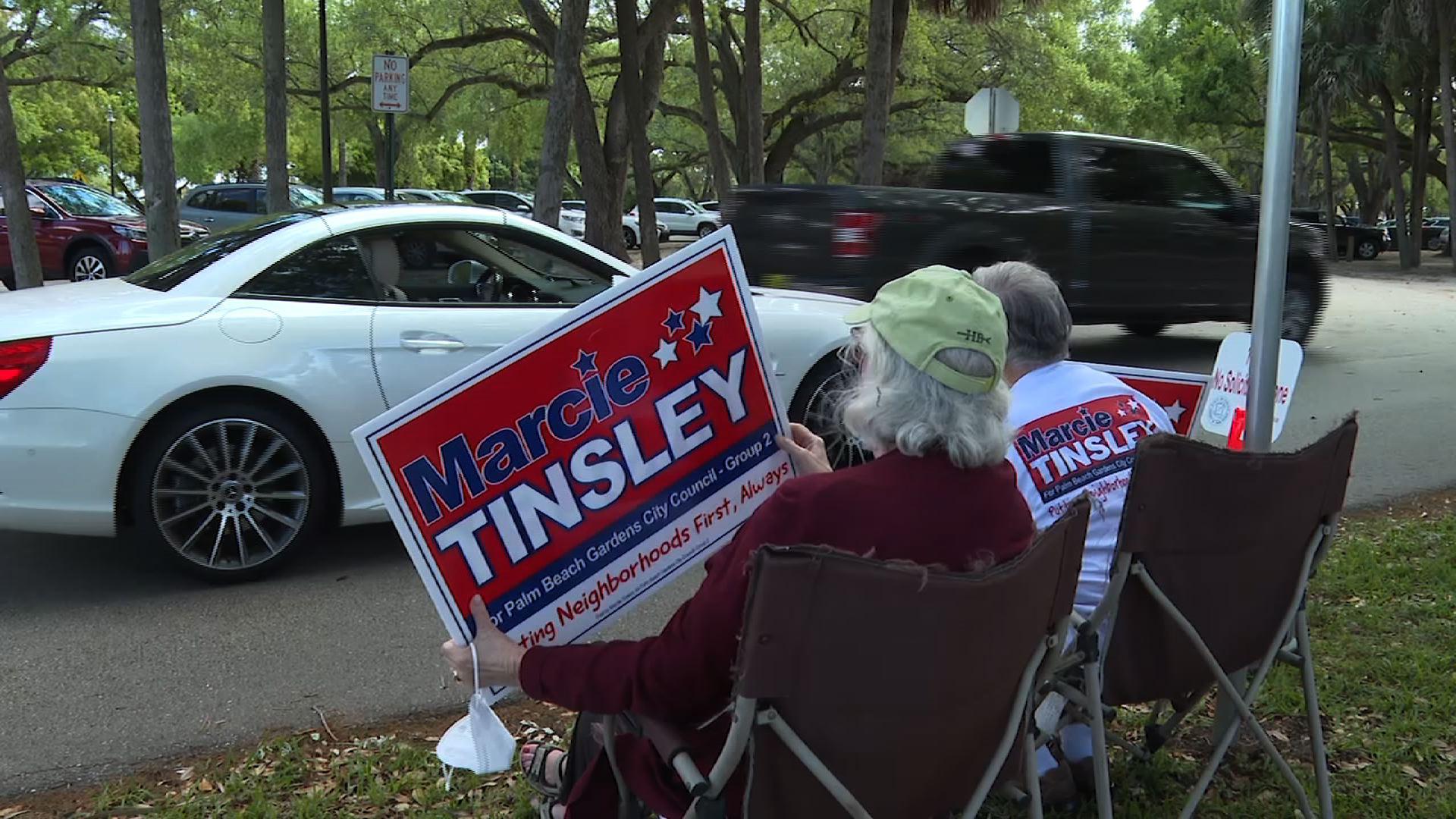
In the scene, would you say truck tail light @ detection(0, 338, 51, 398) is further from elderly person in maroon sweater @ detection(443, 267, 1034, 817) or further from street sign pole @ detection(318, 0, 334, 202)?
street sign pole @ detection(318, 0, 334, 202)

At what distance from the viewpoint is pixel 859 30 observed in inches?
968

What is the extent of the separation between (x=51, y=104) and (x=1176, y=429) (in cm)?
3915

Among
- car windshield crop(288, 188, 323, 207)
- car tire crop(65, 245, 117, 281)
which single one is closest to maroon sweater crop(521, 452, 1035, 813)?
car tire crop(65, 245, 117, 281)

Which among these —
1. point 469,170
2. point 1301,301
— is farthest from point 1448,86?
point 469,170

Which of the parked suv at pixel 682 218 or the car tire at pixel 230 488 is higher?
the parked suv at pixel 682 218

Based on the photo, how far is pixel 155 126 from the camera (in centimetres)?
982

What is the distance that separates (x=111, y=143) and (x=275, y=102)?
48.5 m

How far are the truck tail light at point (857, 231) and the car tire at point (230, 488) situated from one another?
4.64 m

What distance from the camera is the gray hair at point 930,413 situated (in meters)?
1.95

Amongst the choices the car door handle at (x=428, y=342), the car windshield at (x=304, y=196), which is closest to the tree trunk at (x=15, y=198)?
the car door handle at (x=428, y=342)

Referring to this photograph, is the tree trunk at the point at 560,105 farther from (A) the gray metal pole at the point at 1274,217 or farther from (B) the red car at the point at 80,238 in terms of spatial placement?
(A) the gray metal pole at the point at 1274,217

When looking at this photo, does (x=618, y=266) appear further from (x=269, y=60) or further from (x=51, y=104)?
(x=51, y=104)

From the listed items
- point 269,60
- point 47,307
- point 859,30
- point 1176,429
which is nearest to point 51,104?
point 859,30

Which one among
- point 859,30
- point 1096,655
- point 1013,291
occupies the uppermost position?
point 859,30
